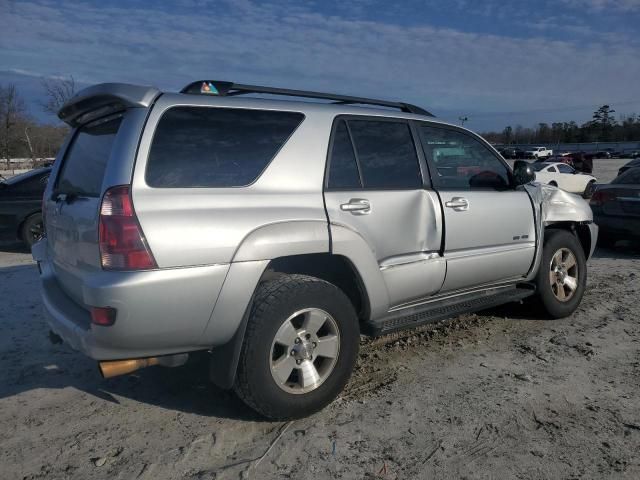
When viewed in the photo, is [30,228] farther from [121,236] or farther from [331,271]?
[121,236]

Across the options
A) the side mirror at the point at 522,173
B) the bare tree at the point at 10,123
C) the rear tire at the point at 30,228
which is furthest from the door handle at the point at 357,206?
the bare tree at the point at 10,123

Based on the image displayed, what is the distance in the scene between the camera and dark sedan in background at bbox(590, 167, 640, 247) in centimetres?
805

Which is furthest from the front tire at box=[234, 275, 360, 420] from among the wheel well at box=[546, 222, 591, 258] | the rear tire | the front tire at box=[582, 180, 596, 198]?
the front tire at box=[582, 180, 596, 198]

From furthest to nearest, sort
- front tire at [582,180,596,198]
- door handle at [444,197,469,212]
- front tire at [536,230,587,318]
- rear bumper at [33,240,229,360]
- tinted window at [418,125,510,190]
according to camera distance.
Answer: front tire at [582,180,596,198], front tire at [536,230,587,318], tinted window at [418,125,510,190], door handle at [444,197,469,212], rear bumper at [33,240,229,360]

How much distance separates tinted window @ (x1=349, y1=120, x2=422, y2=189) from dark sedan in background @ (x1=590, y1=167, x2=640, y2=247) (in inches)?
222

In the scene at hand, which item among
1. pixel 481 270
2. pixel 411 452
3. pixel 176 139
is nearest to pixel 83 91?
pixel 176 139

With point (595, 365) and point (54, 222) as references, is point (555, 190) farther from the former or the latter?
point (54, 222)

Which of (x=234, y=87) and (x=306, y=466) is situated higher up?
(x=234, y=87)

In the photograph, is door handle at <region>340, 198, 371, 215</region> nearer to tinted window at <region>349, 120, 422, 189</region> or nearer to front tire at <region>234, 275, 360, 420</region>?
tinted window at <region>349, 120, 422, 189</region>

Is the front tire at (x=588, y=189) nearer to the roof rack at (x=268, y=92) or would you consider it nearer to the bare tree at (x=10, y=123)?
the roof rack at (x=268, y=92)

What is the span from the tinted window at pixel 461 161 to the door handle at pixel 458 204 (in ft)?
0.44

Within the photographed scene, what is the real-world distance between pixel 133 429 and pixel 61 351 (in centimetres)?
157

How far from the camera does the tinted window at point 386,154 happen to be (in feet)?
12.1

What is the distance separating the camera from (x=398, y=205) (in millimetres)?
3695
